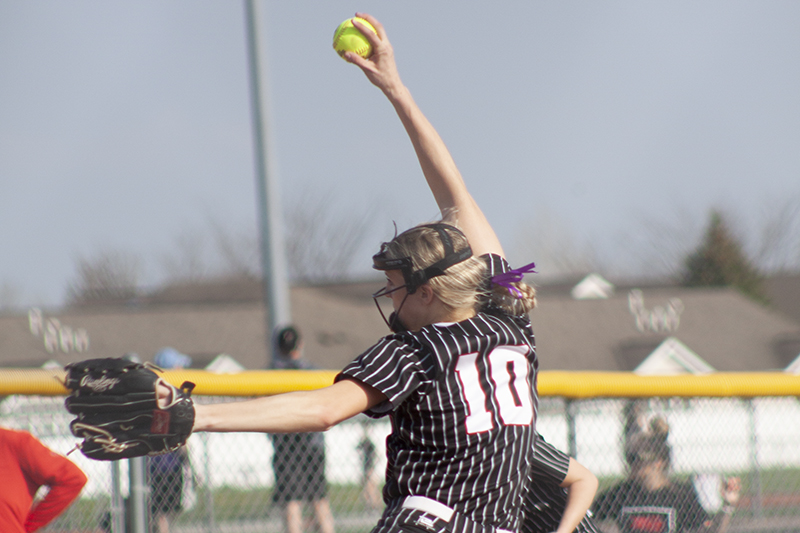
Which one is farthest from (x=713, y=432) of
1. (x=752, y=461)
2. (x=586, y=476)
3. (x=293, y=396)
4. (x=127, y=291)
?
(x=127, y=291)

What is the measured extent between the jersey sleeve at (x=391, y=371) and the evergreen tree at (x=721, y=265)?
44.9 m

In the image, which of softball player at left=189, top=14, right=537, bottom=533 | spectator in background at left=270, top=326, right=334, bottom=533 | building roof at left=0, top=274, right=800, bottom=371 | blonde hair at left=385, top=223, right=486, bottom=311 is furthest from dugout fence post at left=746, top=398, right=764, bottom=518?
building roof at left=0, top=274, right=800, bottom=371

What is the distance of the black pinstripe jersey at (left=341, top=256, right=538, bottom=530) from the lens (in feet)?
6.28

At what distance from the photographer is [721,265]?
4353 centimetres

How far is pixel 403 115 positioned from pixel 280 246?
15.9 feet

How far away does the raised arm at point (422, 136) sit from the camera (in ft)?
8.50

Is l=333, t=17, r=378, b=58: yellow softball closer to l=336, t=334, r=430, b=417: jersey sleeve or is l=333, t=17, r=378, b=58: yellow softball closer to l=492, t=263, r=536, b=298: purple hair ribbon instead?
l=492, t=263, r=536, b=298: purple hair ribbon

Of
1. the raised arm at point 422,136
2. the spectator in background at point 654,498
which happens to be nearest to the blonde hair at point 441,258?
the raised arm at point 422,136

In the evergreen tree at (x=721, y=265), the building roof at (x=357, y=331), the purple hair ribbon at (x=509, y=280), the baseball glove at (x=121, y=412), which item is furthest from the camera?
the evergreen tree at (x=721, y=265)

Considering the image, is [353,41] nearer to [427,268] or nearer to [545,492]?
→ [427,268]

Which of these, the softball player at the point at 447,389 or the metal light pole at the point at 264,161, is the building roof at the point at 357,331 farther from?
the softball player at the point at 447,389

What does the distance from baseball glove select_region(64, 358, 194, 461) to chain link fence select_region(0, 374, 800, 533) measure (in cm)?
164

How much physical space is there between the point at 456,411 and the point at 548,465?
681 mm

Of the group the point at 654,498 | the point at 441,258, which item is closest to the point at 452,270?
the point at 441,258
